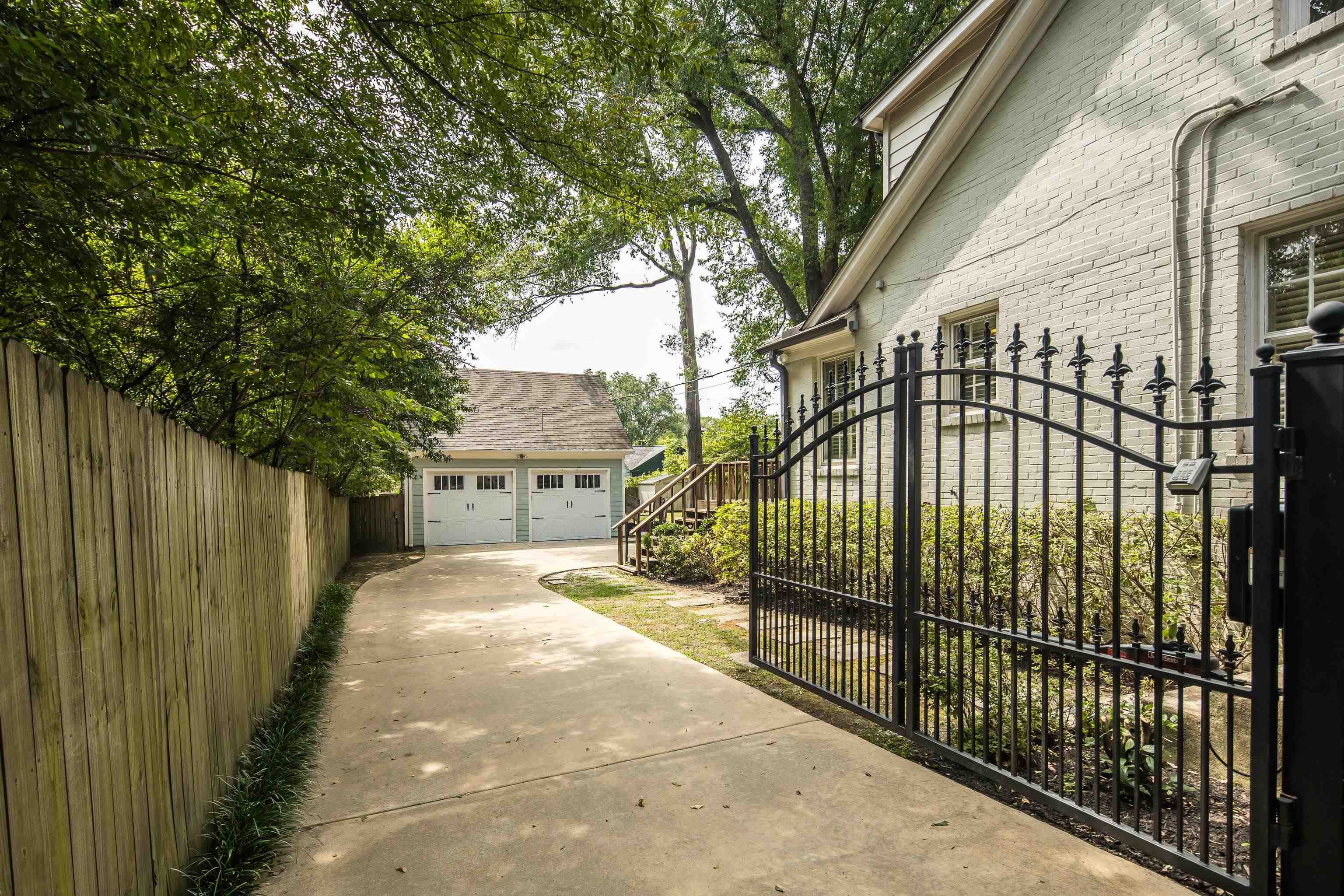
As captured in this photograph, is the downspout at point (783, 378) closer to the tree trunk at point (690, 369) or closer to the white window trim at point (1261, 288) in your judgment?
the white window trim at point (1261, 288)

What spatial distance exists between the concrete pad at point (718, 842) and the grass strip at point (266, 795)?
0.15 metres

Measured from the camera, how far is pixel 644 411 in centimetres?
6131

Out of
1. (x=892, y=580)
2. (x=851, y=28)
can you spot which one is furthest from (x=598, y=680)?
(x=851, y=28)

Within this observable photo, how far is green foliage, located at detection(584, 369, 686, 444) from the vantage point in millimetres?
56438

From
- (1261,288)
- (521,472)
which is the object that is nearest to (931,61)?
(1261,288)

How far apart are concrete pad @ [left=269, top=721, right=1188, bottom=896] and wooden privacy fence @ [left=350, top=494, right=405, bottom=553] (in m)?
14.6

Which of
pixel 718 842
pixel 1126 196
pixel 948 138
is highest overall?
pixel 948 138

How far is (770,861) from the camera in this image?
8.74 ft

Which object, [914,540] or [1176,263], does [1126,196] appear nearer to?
[1176,263]

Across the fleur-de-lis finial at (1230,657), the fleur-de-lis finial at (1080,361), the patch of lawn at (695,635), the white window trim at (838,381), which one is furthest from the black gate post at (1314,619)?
the white window trim at (838,381)

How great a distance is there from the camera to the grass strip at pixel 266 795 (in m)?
2.53

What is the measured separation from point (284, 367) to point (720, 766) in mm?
3992

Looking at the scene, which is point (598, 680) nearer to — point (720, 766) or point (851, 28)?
point (720, 766)

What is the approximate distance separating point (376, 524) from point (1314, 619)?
1743 cm
